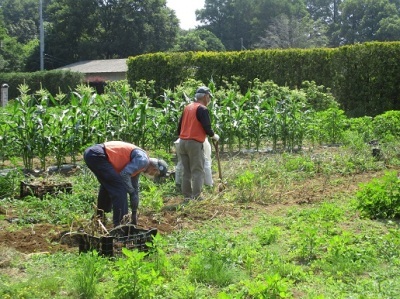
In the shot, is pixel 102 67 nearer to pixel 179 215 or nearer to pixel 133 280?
pixel 179 215

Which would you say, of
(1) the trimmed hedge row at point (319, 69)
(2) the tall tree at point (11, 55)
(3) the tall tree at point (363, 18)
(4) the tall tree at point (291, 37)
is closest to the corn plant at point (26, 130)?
(1) the trimmed hedge row at point (319, 69)

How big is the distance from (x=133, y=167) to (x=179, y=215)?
194cm

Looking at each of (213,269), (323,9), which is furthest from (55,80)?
(323,9)

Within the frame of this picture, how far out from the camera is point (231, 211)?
8.82 m

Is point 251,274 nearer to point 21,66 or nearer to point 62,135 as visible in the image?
point 62,135

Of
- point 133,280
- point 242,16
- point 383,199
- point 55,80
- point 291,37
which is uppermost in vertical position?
point 242,16

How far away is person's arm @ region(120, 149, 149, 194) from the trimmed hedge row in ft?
45.1

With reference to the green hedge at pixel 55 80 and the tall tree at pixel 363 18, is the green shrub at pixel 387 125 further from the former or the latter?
the tall tree at pixel 363 18

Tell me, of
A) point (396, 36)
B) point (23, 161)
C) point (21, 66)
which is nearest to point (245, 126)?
point (23, 161)

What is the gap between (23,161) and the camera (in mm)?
12109

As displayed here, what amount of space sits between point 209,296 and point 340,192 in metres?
5.31

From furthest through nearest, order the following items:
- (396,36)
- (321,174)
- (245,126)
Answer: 1. (396,36)
2. (245,126)
3. (321,174)

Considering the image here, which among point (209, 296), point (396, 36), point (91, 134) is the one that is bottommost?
point (209, 296)

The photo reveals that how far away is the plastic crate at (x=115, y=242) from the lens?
20.5 feet
